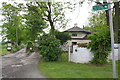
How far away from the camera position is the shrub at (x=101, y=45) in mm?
5301

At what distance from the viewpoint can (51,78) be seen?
3338mm

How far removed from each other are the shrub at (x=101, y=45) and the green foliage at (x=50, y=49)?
205 centimetres

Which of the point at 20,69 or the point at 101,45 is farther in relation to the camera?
the point at 101,45

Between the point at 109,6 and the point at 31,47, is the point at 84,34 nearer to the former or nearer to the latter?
the point at 31,47

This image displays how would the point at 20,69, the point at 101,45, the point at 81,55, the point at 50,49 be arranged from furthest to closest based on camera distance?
the point at 50,49, the point at 81,55, the point at 101,45, the point at 20,69

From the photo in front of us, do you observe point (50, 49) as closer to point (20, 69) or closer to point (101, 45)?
point (20, 69)

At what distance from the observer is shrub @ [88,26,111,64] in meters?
5.30

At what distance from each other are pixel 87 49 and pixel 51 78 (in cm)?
326

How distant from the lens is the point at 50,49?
6234mm

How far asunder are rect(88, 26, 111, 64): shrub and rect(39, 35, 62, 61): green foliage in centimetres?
205

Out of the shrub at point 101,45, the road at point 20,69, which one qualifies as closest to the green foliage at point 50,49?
the road at point 20,69

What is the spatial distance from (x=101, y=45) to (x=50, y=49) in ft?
9.62

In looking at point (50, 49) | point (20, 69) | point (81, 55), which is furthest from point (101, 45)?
point (20, 69)

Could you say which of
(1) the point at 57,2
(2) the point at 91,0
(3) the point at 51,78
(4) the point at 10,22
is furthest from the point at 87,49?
(4) the point at 10,22
